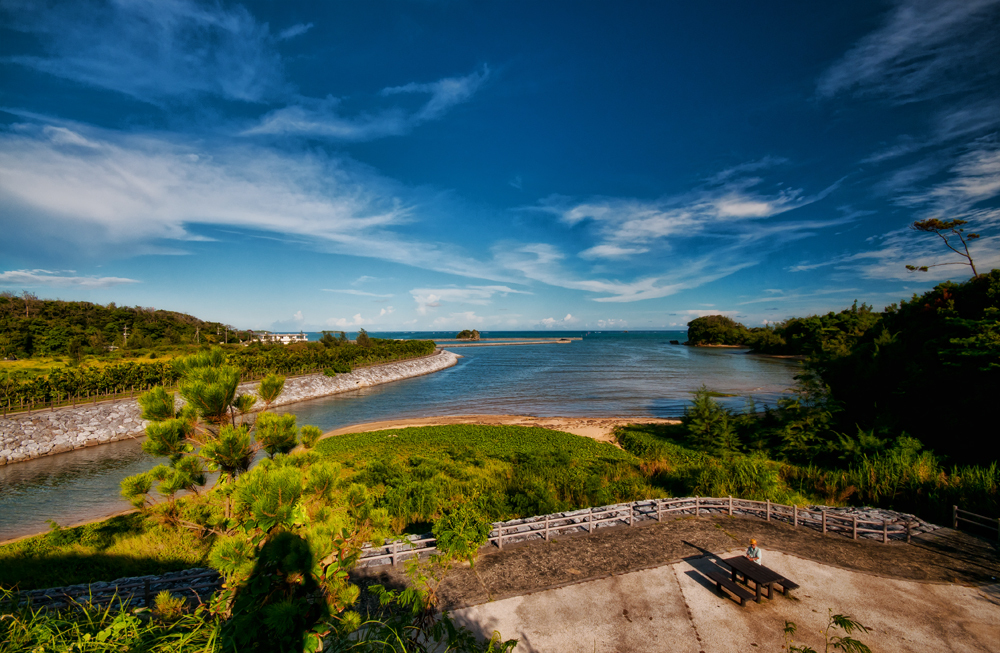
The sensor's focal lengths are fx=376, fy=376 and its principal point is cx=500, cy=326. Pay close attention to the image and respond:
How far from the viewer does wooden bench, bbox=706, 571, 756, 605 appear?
755 cm

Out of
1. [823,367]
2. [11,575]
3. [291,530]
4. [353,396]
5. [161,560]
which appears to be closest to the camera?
[291,530]

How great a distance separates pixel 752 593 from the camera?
8.09 m

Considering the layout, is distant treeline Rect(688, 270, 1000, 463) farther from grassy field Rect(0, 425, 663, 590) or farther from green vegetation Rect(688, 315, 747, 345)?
green vegetation Rect(688, 315, 747, 345)

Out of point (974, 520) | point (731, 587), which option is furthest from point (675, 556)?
point (974, 520)

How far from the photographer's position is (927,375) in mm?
16672

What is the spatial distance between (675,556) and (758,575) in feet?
6.86

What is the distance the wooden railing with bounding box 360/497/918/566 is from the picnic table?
321cm

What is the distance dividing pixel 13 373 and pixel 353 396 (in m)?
25.1

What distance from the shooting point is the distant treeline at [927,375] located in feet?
47.0

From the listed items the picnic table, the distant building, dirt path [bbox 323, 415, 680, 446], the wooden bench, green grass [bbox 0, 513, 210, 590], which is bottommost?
dirt path [bbox 323, 415, 680, 446]

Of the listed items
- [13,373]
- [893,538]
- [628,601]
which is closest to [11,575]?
[628,601]

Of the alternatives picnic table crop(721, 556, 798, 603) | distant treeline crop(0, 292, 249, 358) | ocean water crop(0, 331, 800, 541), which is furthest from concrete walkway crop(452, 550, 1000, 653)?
distant treeline crop(0, 292, 249, 358)

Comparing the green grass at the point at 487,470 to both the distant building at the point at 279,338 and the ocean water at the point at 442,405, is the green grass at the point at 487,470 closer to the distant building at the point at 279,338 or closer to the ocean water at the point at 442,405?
the ocean water at the point at 442,405

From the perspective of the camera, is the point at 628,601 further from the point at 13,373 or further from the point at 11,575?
the point at 13,373
